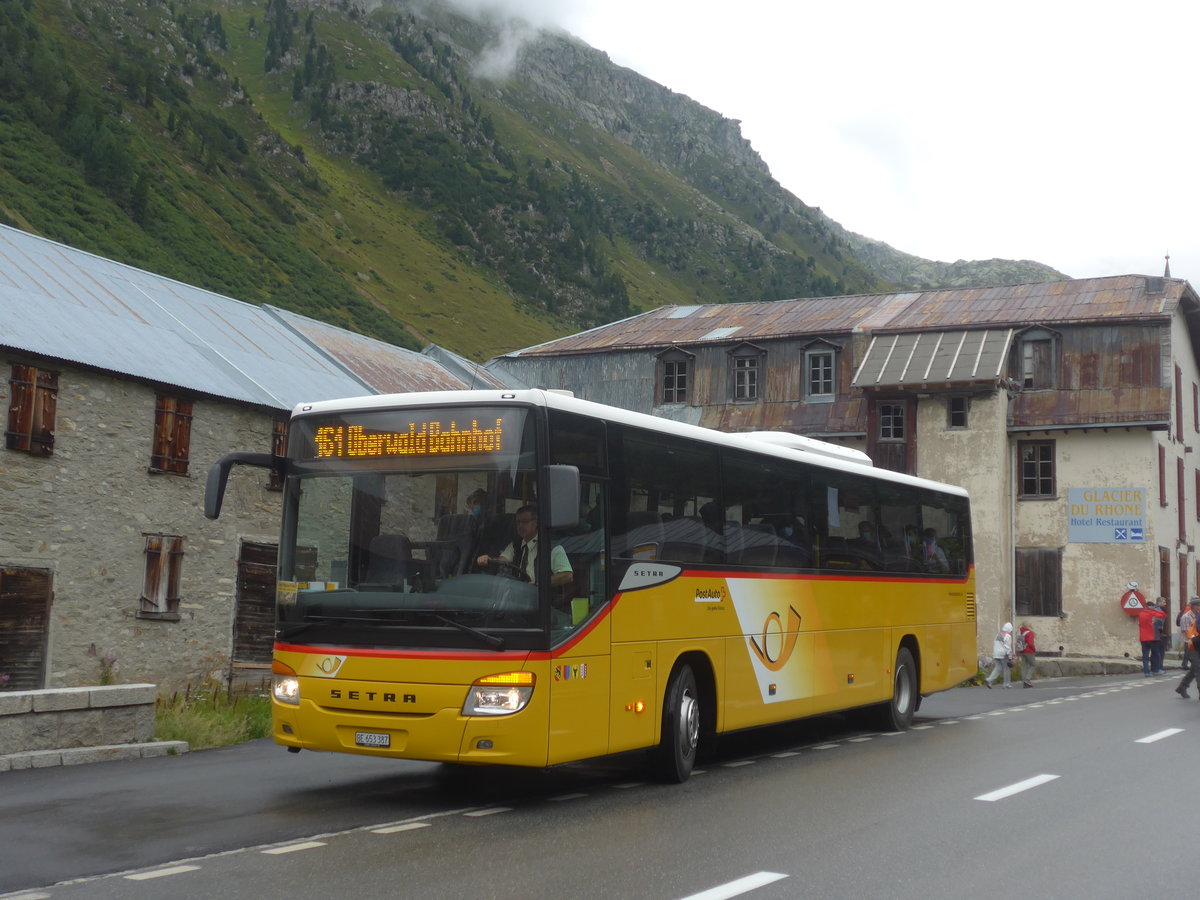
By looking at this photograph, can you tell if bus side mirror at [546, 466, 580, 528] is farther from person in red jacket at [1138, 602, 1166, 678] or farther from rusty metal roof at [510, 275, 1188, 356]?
rusty metal roof at [510, 275, 1188, 356]

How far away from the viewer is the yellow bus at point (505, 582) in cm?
881

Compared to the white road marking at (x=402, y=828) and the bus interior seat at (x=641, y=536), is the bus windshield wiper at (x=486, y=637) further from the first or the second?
the bus interior seat at (x=641, y=536)

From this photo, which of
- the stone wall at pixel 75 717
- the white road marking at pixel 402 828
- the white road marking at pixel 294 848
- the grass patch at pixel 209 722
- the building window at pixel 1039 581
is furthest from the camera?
the building window at pixel 1039 581

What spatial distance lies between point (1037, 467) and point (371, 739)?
32.8 m

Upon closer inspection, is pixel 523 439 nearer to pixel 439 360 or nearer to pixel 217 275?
pixel 439 360

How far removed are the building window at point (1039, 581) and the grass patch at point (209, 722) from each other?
88.7 ft

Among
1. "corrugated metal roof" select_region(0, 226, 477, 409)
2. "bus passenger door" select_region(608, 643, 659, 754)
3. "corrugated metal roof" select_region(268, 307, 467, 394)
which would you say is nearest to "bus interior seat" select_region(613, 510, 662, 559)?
"bus passenger door" select_region(608, 643, 659, 754)

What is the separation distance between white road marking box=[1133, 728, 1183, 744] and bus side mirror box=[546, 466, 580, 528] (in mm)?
8222

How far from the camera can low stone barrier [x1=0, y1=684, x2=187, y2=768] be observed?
1116 cm

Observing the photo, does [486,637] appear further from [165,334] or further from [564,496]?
[165,334]

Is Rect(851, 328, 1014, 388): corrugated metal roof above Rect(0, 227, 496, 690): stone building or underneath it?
above

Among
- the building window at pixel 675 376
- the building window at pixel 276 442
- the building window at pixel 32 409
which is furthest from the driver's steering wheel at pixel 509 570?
the building window at pixel 675 376

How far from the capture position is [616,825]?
841 centimetres

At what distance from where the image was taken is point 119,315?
2572 centimetres
